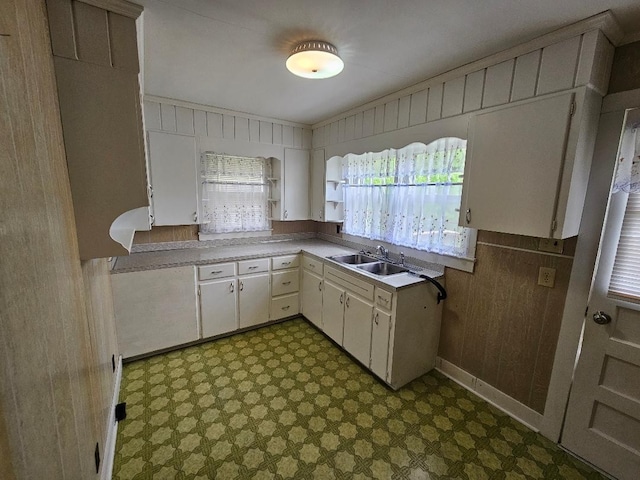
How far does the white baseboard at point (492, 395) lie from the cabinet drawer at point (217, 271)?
7.12ft

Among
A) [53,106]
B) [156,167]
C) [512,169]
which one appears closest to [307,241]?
[156,167]

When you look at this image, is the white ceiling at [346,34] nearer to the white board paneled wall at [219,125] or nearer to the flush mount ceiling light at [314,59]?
the flush mount ceiling light at [314,59]

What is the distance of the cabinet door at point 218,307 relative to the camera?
9.30 ft

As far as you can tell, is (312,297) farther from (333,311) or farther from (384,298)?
(384,298)

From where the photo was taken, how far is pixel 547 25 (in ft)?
4.92

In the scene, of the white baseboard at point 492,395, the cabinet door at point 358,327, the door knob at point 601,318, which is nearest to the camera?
the door knob at point 601,318

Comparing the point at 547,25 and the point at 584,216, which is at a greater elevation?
the point at 547,25

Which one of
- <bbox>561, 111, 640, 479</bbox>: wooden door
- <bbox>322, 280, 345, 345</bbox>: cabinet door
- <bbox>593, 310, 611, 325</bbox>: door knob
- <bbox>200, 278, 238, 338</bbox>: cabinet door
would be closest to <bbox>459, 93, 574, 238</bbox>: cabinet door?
<bbox>561, 111, 640, 479</bbox>: wooden door

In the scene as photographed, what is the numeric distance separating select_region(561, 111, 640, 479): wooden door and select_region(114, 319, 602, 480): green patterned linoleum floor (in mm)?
165

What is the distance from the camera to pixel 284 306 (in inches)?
131

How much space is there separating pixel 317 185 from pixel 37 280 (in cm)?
314

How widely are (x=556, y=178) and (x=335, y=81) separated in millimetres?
1692

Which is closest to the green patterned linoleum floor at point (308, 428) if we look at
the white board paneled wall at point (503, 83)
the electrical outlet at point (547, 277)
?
the electrical outlet at point (547, 277)

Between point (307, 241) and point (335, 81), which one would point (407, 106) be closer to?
point (335, 81)
